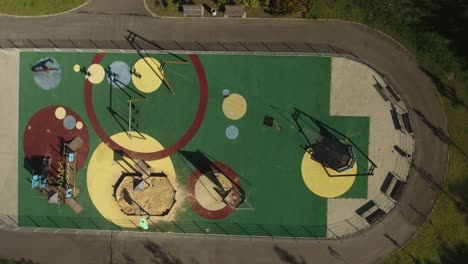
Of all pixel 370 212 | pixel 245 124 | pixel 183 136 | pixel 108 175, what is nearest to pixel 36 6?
pixel 108 175

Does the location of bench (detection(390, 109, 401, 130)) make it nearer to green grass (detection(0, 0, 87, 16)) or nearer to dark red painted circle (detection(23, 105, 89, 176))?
dark red painted circle (detection(23, 105, 89, 176))

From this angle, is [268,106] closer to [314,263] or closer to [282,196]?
[282,196]

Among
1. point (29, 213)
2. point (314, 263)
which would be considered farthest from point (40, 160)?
point (314, 263)

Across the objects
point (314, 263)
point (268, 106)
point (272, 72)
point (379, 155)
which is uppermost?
point (272, 72)

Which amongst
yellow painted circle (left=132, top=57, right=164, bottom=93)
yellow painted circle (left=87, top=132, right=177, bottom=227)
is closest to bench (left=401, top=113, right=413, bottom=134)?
yellow painted circle (left=132, top=57, right=164, bottom=93)

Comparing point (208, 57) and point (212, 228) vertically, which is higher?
point (208, 57)

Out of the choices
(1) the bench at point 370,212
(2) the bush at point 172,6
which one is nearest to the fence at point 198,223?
(1) the bench at point 370,212

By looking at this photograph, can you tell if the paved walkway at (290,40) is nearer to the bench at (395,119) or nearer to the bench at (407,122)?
the bench at (407,122)
